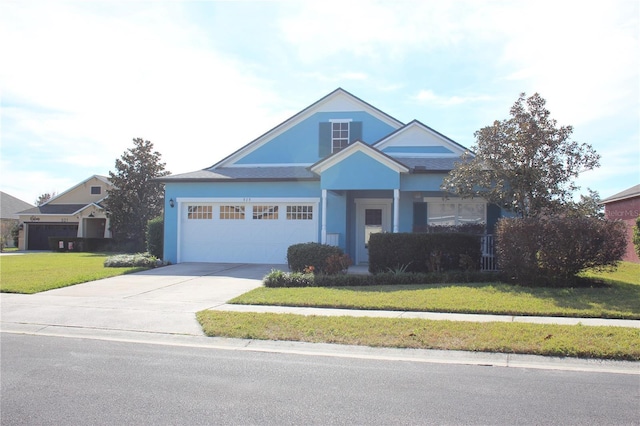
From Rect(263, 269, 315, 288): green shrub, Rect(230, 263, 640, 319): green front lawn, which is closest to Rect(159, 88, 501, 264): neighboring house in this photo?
Rect(263, 269, 315, 288): green shrub

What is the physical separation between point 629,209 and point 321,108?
1442 cm

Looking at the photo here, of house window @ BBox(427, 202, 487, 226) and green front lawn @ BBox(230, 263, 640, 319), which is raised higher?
house window @ BBox(427, 202, 487, 226)

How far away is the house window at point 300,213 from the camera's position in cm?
1798

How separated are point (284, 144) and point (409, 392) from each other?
52.7 ft

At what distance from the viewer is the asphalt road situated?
4547mm

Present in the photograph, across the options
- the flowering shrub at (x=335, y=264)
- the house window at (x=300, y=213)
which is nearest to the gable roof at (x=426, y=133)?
the house window at (x=300, y=213)

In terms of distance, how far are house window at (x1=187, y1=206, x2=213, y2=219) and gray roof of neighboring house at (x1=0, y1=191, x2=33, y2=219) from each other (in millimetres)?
31278

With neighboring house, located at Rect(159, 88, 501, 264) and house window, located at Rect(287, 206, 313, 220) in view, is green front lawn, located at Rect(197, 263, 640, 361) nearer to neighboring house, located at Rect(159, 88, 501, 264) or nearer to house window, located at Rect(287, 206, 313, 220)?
neighboring house, located at Rect(159, 88, 501, 264)

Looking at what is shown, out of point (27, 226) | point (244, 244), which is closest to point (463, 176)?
point (244, 244)

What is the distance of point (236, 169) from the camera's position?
20141 mm

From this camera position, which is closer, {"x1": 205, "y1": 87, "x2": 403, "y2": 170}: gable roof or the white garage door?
the white garage door

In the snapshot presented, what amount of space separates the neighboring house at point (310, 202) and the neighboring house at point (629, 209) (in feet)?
27.9

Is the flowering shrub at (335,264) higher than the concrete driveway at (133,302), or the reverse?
the flowering shrub at (335,264)

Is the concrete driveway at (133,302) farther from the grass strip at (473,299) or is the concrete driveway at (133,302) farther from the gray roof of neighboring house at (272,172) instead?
the gray roof of neighboring house at (272,172)
